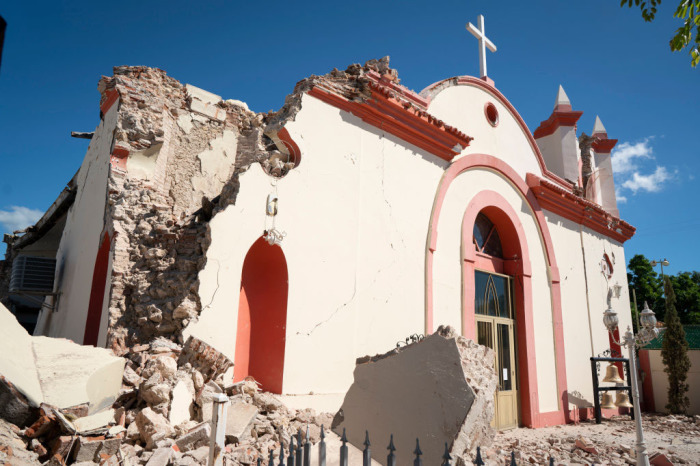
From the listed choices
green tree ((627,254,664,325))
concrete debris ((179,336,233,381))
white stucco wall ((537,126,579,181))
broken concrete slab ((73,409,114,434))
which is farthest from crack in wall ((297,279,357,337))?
green tree ((627,254,664,325))

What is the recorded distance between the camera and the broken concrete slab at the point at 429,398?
3.42 meters

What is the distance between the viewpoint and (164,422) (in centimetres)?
402

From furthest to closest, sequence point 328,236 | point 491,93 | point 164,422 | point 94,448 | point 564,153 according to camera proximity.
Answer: point 564,153
point 491,93
point 328,236
point 164,422
point 94,448

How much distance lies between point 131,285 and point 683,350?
546 inches

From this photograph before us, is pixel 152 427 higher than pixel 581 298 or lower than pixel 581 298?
lower

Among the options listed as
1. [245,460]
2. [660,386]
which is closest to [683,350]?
[660,386]

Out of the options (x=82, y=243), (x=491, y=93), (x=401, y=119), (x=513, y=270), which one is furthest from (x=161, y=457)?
(x=491, y=93)

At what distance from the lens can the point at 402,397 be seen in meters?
3.86

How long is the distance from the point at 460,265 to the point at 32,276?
776 cm

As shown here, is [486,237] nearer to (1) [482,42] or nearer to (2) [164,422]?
(1) [482,42]

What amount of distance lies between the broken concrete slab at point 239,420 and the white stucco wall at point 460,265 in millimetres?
3830

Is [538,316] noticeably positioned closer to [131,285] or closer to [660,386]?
[660,386]

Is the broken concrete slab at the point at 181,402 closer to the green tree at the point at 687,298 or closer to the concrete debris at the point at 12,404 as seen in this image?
the concrete debris at the point at 12,404

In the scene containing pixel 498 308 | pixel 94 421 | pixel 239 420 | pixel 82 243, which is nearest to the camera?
pixel 94 421
